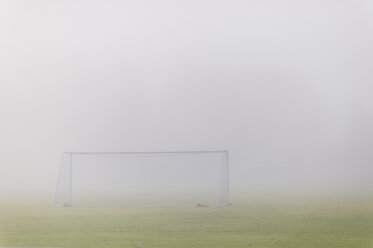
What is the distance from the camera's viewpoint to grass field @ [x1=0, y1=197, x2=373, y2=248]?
3400 mm

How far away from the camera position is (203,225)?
358 cm

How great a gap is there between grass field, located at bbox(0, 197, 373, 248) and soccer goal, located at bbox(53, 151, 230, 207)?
53mm

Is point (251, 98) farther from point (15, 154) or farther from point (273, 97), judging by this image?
point (15, 154)

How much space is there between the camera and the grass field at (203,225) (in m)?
3.40

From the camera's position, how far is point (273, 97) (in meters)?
3.50

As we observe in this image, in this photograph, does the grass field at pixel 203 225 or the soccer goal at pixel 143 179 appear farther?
the soccer goal at pixel 143 179

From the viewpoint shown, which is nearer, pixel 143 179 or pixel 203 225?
pixel 203 225

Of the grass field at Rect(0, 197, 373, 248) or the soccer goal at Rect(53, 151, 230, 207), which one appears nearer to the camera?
the grass field at Rect(0, 197, 373, 248)

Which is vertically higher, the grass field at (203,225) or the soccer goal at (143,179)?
the soccer goal at (143,179)

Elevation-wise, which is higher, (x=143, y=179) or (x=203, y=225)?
(x=143, y=179)

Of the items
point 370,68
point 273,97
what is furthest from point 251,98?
point 370,68

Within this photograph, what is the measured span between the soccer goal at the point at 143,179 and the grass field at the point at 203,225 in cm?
5

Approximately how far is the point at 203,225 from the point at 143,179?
0.42 m

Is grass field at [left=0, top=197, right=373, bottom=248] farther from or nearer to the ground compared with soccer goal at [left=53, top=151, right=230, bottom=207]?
nearer to the ground
